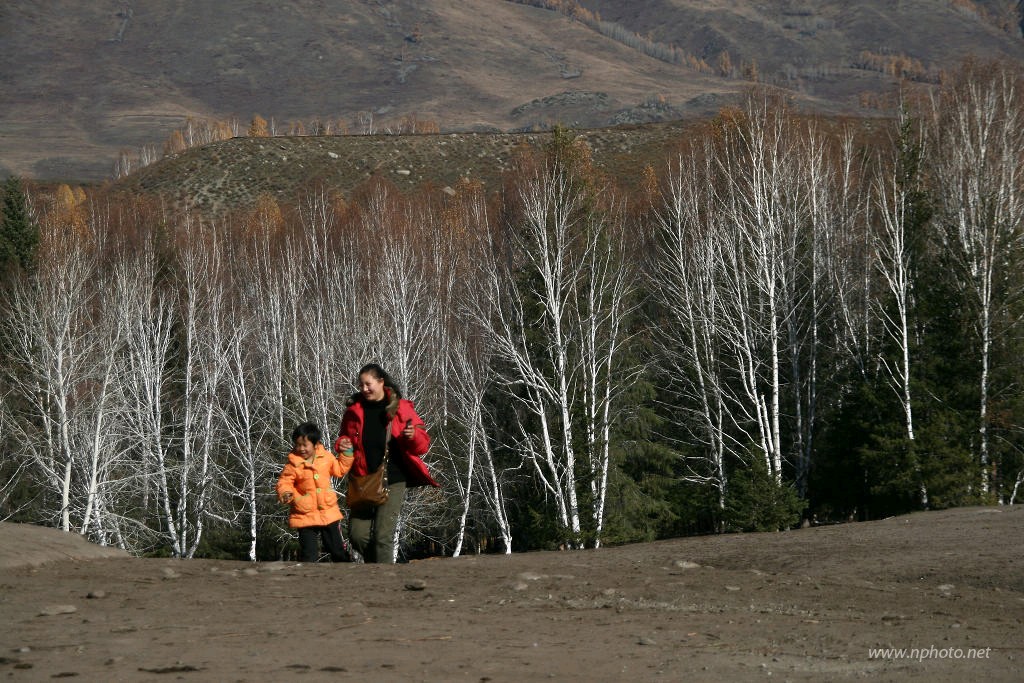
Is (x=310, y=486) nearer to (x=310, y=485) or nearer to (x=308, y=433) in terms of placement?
(x=310, y=485)

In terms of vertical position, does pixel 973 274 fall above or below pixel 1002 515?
above

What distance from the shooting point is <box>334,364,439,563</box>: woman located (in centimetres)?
1018

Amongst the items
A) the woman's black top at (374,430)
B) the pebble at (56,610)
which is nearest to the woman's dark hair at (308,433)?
the woman's black top at (374,430)

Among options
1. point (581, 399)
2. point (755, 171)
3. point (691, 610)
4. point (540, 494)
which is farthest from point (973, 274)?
point (691, 610)

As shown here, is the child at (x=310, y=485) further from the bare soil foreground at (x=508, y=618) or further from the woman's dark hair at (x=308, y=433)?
the bare soil foreground at (x=508, y=618)

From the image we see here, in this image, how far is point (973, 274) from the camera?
1177 inches

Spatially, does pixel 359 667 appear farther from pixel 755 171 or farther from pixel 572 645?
pixel 755 171

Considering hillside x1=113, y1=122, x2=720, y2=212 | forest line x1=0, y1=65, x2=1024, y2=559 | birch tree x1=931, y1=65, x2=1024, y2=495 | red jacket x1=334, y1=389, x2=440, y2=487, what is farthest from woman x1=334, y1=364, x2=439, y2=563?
hillside x1=113, y1=122, x2=720, y2=212

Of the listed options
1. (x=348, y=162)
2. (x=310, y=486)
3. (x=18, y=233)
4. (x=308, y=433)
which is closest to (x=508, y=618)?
(x=310, y=486)

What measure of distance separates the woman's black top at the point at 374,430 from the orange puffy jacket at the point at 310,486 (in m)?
1.23

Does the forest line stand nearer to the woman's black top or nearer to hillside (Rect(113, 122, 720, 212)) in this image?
the woman's black top

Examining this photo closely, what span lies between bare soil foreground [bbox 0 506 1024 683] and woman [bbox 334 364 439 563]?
0.76 metres

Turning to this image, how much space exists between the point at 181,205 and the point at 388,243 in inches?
2063

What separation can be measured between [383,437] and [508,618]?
260 centimetres
